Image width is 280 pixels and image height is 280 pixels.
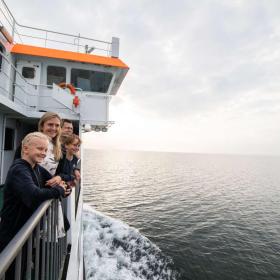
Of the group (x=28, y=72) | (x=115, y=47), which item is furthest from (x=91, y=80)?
(x=28, y=72)

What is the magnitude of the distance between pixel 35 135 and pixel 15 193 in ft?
1.82

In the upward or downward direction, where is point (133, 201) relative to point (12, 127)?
downward

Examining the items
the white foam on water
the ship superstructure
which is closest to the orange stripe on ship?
the ship superstructure

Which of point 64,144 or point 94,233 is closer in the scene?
point 64,144

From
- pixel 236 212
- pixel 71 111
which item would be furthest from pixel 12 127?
pixel 236 212

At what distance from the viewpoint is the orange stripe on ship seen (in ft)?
29.5

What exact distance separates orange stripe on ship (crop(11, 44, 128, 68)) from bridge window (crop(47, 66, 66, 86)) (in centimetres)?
66

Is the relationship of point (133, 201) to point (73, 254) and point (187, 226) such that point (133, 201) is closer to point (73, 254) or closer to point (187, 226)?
point (187, 226)

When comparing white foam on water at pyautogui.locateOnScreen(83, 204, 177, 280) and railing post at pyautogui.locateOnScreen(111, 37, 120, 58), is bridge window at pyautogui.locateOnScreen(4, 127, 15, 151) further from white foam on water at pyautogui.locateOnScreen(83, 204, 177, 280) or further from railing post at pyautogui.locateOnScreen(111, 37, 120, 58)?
railing post at pyautogui.locateOnScreen(111, 37, 120, 58)

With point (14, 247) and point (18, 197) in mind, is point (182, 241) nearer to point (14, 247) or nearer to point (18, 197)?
point (18, 197)

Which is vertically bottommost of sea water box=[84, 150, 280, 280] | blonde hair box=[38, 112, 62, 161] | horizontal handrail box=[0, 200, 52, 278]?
sea water box=[84, 150, 280, 280]

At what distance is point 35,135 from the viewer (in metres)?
1.88

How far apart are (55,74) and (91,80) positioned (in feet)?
5.95

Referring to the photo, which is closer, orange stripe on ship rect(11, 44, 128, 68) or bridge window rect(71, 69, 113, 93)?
orange stripe on ship rect(11, 44, 128, 68)
